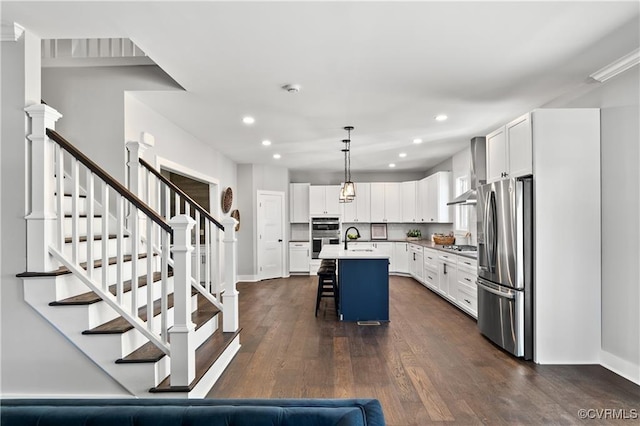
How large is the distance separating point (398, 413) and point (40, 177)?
2.88 m

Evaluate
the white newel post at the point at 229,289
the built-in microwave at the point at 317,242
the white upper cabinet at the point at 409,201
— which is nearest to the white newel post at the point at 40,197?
the white newel post at the point at 229,289

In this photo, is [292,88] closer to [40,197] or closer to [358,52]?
[358,52]

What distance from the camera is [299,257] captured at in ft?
28.8

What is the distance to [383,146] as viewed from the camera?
20.6 ft

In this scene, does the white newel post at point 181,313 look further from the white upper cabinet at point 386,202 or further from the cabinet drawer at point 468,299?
the white upper cabinet at point 386,202

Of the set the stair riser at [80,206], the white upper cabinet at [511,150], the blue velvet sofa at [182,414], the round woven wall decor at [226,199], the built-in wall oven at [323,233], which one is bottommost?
the blue velvet sofa at [182,414]

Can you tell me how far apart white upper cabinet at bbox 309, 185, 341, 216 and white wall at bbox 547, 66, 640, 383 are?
19.1 ft

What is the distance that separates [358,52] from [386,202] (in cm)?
625

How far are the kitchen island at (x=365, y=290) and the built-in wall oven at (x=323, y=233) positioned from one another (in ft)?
13.0

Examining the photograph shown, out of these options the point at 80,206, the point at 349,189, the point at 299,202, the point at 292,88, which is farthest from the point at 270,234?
the point at 292,88

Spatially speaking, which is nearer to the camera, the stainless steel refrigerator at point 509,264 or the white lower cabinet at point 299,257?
the stainless steel refrigerator at point 509,264

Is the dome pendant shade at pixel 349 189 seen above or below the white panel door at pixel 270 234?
above

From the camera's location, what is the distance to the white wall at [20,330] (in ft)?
8.23

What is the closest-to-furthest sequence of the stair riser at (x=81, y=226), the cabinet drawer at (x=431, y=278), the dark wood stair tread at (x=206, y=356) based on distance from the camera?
the dark wood stair tread at (x=206, y=356)
the stair riser at (x=81, y=226)
the cabinet drawer at (x=431, y=278)
